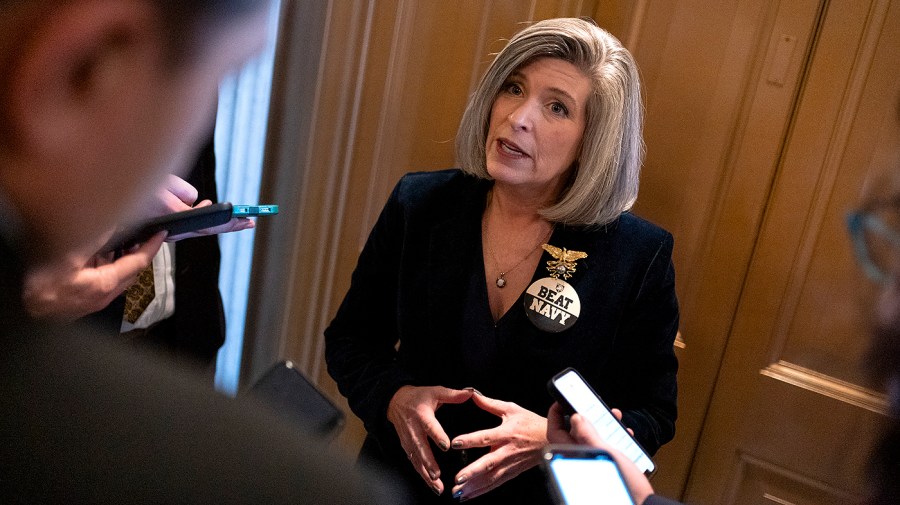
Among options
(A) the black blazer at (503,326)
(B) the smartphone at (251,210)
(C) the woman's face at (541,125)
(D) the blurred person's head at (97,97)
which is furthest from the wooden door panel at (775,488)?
(D) the blurred person's head at (97,97)

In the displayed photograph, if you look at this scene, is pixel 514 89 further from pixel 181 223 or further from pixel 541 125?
pixel 181 223

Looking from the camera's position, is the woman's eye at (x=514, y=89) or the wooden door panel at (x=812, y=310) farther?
the wooden door panel at (x=812, y=310)

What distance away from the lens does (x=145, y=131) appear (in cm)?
37

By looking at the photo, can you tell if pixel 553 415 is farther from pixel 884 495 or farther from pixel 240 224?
pixel 884 495

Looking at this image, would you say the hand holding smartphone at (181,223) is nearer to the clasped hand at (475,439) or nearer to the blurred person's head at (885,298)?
the clasped hand at (475,439)

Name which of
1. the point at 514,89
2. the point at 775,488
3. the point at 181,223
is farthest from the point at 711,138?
the point at 181,223

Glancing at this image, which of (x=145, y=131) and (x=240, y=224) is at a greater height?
(x=145, y=131)

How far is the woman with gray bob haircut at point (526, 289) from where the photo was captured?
59.0 inches

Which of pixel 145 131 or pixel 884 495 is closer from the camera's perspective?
pixel 145 131

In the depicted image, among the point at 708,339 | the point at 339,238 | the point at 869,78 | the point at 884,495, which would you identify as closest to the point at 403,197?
the point at 339,238

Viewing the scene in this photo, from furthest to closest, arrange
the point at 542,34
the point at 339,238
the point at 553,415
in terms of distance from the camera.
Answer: the point at 339,238
the point at 542,34
the point at 553,415

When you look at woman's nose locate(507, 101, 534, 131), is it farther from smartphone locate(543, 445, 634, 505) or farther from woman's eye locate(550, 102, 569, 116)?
smartphone locate(543, 445, 634, 505)

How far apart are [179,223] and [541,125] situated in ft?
2.34

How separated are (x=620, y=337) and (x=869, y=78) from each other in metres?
0.82
